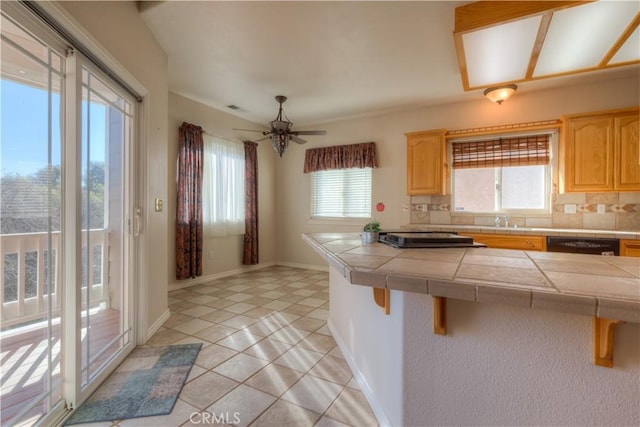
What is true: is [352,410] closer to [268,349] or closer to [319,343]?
[319,343]

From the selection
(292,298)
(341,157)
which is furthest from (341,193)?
(292,298)

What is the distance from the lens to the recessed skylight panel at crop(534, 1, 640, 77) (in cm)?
170

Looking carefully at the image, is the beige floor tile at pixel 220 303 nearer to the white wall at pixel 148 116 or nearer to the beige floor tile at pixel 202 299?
the beige floor tile at pixel 202 299

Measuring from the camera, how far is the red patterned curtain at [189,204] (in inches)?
144

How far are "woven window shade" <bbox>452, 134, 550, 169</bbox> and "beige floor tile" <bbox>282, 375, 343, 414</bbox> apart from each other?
336 centimetres

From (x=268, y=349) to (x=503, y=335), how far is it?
1.71m

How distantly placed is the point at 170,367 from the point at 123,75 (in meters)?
2.07

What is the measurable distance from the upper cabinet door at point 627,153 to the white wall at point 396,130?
15.5 inches

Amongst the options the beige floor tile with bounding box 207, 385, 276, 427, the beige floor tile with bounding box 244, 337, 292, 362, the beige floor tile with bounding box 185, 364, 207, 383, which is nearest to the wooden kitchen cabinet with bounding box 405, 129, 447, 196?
the beige floor tile with bounding box 244, 337, 292, 362

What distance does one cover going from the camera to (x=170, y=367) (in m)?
1.90

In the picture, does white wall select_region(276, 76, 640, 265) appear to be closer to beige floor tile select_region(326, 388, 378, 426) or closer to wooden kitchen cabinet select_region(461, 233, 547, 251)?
wooden kitchen cabinet select_region(461, 233, 547, 251)

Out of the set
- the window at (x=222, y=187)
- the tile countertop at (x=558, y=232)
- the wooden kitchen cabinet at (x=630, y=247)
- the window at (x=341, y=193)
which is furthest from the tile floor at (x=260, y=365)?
the wooden kitchen cabinet at (x=630, y=247)

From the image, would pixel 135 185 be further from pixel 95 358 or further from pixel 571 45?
pixel 571 45

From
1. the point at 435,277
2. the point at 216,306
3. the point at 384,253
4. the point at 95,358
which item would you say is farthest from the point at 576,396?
the point at 216,306
